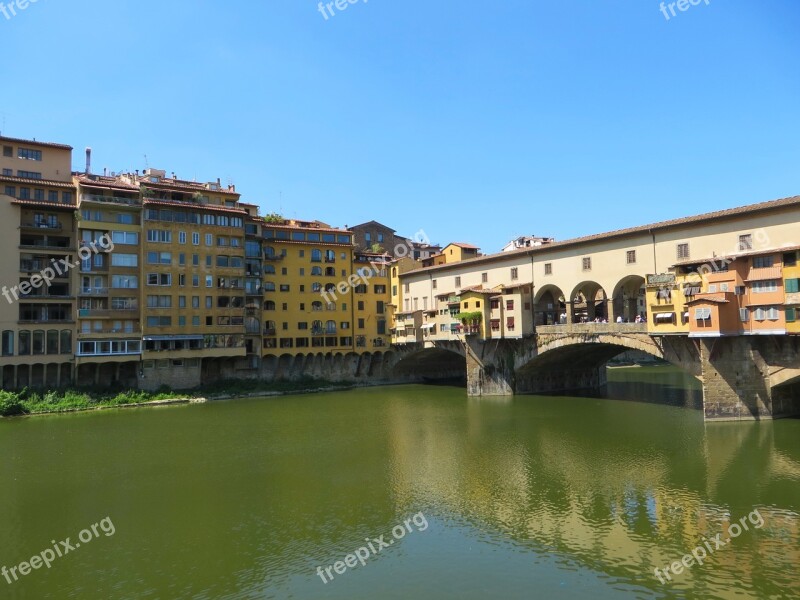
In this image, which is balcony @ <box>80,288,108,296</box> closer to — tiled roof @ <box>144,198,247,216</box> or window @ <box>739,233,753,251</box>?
tiled roof @ <box>144,198,247,216</box>

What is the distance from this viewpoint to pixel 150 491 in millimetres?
23078

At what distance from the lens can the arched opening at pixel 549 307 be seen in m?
48.5

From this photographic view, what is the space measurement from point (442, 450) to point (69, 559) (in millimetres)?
17723

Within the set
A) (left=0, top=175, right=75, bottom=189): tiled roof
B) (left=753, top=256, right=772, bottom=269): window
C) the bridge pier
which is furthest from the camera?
(left=0, top=175, right=75, bottom=189): tiled roof

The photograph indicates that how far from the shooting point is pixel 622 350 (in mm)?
46188

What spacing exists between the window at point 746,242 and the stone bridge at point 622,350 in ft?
17.6

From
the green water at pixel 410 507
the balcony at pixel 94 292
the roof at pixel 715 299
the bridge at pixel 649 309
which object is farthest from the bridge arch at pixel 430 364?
the balcony at pixel 94 292

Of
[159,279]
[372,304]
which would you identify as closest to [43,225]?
[159,279]

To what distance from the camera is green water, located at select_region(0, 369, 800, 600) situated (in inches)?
593

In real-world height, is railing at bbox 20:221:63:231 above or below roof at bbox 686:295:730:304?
above

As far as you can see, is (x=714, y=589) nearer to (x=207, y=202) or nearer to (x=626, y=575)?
(x=626, y=575)

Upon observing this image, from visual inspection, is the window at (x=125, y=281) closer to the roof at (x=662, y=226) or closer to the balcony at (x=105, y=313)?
the balcony at (x=105, y=313)

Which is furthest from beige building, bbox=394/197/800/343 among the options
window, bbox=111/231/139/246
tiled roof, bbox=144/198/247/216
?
window, bbox=111/231/139/246

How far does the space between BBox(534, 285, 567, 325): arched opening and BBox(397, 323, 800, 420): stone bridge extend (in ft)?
9.62
